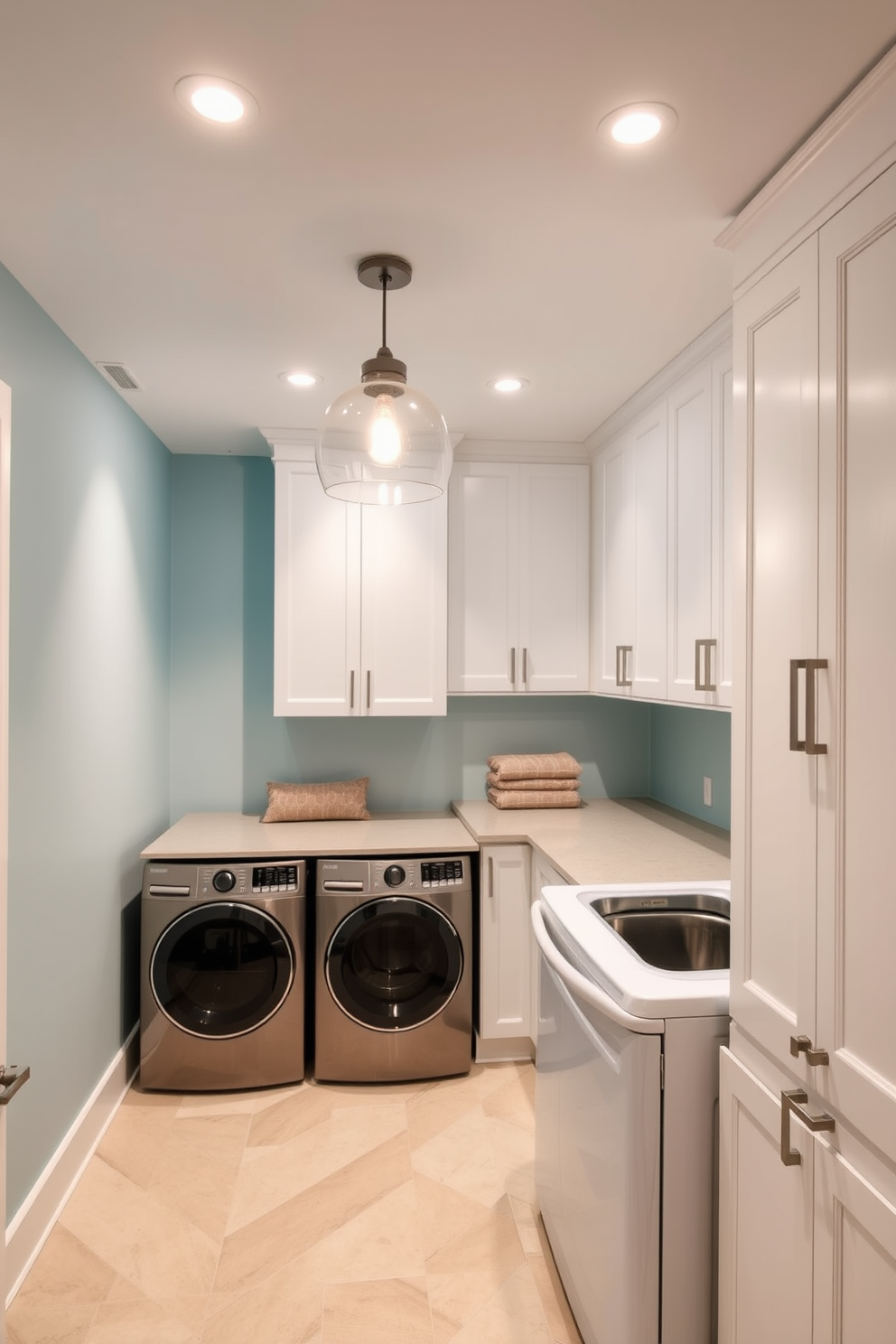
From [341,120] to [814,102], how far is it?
0.78 m

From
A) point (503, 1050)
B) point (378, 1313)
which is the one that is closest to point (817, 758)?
point (378, 1313)

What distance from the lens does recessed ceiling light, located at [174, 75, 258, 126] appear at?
1.27 m

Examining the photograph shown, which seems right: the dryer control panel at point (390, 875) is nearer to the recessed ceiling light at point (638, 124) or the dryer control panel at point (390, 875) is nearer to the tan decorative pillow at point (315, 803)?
the tan decorative pillow at point (315, 803)

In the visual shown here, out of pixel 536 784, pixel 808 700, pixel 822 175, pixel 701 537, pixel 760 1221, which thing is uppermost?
pixel 822 175

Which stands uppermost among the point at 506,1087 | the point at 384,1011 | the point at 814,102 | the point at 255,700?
the point at 814,102

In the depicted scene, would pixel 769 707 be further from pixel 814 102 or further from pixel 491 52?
pixel 491 52

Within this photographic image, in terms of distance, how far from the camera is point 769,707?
4.55ft

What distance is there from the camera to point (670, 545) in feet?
8.24

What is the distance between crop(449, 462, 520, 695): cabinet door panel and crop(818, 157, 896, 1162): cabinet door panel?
2176 mm

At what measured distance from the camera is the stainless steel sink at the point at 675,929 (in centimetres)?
203

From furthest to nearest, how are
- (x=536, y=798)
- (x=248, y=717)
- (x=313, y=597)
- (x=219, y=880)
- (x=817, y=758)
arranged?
(x=248, y=717) → (x=536, y=798) → (x=313, y=597) → (x=219, y=880) → (x=817, y=758)

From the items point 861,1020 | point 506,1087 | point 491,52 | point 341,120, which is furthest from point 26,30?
point 506,1087

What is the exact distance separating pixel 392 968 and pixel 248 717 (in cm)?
130

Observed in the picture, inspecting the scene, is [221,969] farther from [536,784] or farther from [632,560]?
[632,560]
